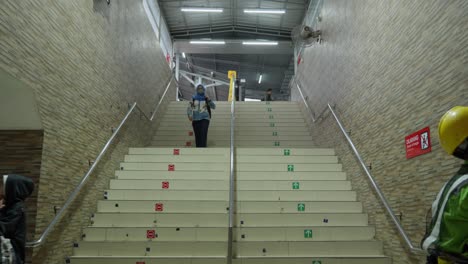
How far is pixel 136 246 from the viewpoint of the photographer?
4.68 m

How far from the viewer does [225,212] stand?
5309mm

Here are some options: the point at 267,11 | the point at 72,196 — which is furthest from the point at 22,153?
the point at 267,11

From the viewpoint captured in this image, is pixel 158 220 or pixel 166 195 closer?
pixel 158 220

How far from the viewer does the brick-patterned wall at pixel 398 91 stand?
3604 mm

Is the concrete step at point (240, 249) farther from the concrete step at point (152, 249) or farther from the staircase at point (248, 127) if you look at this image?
the staircase at point (248, 127)

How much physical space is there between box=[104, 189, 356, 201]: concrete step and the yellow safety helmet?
382 cm

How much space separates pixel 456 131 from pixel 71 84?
418cm

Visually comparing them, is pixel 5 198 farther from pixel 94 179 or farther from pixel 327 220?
pixel 327 220

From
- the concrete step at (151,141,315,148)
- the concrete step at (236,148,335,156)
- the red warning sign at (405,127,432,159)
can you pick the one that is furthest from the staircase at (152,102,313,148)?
the red warning sign at (405,127,432,159)

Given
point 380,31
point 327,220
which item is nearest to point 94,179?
point 327,220

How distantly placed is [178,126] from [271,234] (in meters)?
5.55

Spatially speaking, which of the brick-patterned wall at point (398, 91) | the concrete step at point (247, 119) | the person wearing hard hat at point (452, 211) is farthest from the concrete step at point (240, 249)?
the concrete step at point (247, 119)

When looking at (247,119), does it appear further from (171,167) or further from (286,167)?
(171,167)

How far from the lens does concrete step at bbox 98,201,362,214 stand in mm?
5434
